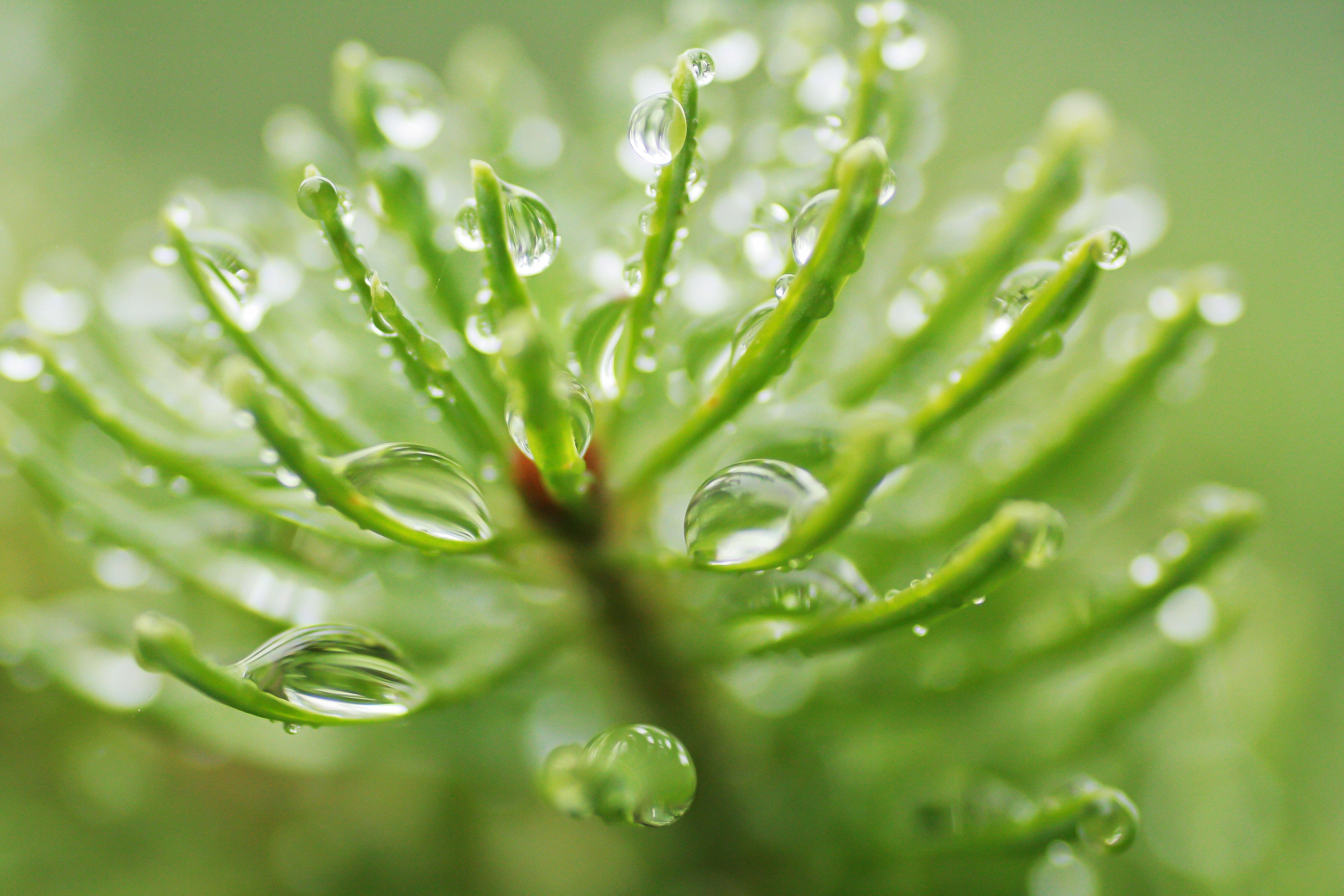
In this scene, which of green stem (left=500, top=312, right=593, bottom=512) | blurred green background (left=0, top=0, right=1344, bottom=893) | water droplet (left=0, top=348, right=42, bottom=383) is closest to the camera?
green stem (left=500, top=312, right=593, bottom=512)

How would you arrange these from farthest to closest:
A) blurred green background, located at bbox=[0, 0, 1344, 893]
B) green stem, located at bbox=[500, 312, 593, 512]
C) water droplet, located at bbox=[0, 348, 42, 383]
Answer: blurred green background, located at bbox=[0, 0, 1344, 893]
water droplet, located at bbox=[0, 348, 42, 383]
green stem, located at bbox=[500, 312, 593, 512]

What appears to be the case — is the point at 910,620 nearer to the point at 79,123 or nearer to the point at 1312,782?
the point at 1312,782

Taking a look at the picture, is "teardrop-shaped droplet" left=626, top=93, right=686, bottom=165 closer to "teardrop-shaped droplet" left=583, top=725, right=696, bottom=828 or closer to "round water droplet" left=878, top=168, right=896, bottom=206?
"round water droplet" left=878, top=168, right=896, bottom=206

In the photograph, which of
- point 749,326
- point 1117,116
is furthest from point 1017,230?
point 1117,116

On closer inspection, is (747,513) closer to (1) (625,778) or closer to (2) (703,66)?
(1) (625,778)

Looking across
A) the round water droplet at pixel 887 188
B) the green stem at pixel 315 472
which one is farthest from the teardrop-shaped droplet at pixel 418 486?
Result: the round water droplet at pixel 887 188

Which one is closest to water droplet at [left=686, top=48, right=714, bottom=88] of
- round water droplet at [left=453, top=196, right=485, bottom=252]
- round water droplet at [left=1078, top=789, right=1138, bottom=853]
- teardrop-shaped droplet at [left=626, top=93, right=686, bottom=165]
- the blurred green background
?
teardrop-shaped droplet at [left=626, top=93, right=686, bottom=165]

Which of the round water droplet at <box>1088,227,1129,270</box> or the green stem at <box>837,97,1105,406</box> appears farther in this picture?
the green stem at <box>837,97,1105,406</box>
